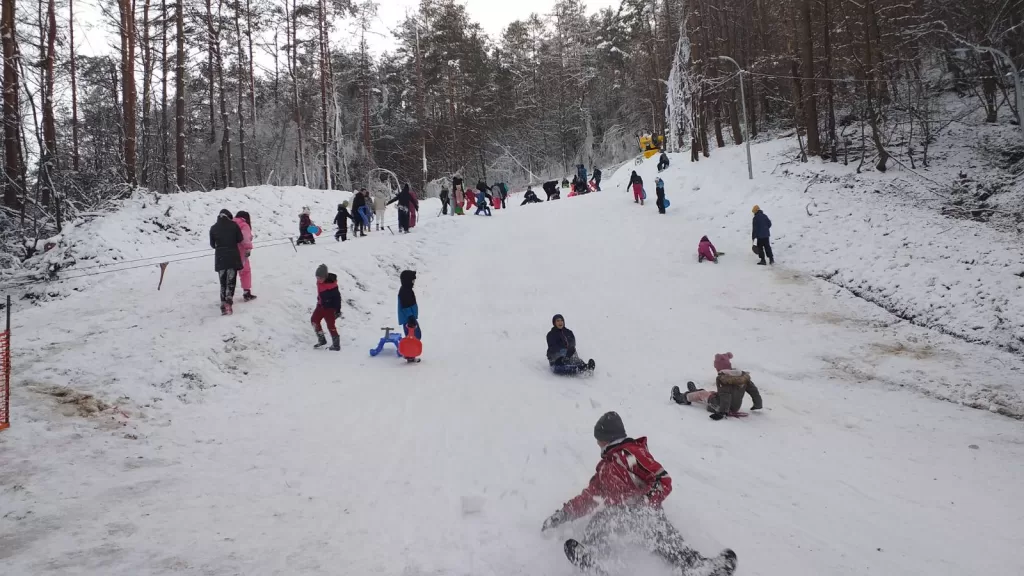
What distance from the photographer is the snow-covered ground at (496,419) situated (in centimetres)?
390

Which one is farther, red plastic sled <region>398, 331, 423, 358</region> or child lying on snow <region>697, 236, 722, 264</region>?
child lying on snow <region>697, 236, 722, 264</region>

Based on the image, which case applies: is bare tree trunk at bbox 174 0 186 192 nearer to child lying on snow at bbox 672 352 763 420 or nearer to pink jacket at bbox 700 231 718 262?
pink jacket at bbox 700 231 718 262

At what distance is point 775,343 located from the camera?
9781 millimetres

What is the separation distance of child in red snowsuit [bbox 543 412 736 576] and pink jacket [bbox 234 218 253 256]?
7912 mm

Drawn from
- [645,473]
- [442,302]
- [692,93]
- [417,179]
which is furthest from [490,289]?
[417,179]

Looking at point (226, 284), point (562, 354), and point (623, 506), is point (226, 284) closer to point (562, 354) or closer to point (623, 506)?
point (562, 354)

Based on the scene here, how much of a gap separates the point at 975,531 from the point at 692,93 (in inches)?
945

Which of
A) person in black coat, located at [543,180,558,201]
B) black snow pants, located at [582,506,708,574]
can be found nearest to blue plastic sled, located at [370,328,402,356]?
black snow pants, located at [582,506,708,574]

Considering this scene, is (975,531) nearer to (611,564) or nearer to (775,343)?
(611,564)

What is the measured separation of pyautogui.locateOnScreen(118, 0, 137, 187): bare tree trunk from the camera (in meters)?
14.5

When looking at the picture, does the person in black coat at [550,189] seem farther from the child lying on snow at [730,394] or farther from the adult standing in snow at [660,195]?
the child lying on snow at [730,394]

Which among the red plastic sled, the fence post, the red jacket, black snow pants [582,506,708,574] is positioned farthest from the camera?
the red plastic sled

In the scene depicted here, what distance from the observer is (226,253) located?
→ 8.83m

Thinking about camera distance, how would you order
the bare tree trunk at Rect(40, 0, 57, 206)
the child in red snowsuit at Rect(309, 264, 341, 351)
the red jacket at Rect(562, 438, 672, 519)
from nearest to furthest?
the red jacket at Rect(562, 438, 672, 519), the child in red snowsuit at Rect(309, 264, 341, 351), the bare tree trunk at Rect(40, 0, 57, 206)
